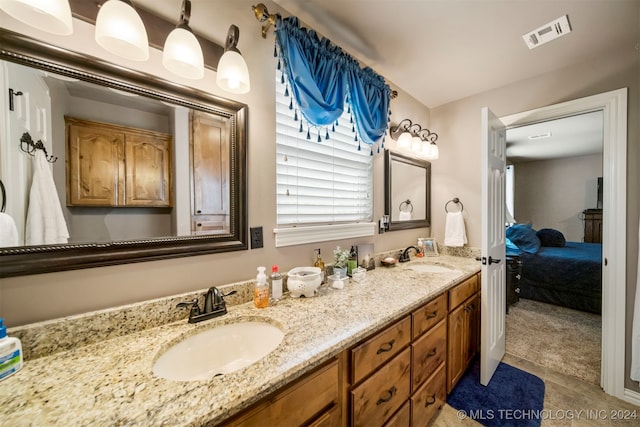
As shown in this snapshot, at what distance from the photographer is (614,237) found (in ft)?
5.35

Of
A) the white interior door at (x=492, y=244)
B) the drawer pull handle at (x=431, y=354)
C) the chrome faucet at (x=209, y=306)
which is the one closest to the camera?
the chrome faucet at (x=209, y=306)

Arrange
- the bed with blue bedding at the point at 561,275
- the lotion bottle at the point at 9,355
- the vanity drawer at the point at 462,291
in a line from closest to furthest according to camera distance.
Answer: the lotion bottle at the point at 9,355 < the vanity drawer at the point at 462,291 < the bed with blue bedding at the point at 561,275

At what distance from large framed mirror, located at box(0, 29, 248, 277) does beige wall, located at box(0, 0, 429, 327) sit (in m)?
0.04

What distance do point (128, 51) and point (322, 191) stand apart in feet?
3.68

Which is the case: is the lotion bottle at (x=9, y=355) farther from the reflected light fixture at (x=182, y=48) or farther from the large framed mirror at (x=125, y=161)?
the reflected light fixture at (x=182, y=48)

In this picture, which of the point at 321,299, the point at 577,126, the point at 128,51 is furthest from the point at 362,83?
the point at 577,126

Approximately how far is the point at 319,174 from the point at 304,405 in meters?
1.22

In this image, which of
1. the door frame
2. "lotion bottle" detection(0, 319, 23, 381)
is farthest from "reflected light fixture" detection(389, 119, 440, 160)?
"lotion bottle" detection(0, 319, 23, 381)

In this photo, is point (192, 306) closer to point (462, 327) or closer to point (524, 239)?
point (462, 327)

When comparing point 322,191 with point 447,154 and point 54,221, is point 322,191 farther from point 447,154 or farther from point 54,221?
point 447,154

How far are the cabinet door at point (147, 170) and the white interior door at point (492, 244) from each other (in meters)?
1.90

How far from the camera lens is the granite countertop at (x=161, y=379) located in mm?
514

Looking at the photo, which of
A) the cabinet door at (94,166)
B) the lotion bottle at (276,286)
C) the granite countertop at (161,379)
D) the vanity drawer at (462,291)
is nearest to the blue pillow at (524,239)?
the vanity drawer at (462,291)

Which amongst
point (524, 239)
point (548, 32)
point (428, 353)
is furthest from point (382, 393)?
point (524, 239)
